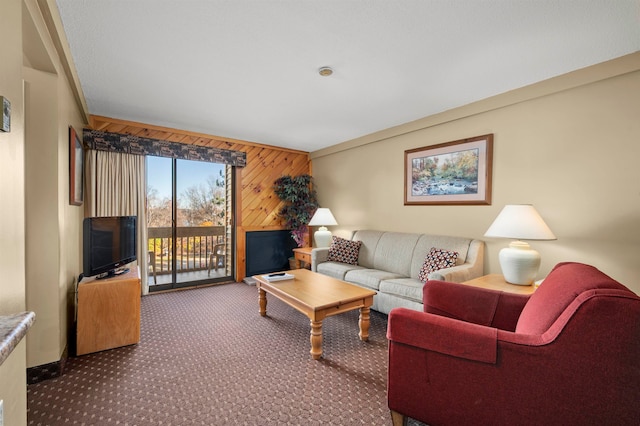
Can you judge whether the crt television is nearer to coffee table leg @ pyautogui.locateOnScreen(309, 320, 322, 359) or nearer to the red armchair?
coffee table leg @ pyautogui.locateOnScreen(309, 320, 322, 359)

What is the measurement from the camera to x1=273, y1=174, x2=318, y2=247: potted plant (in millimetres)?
5250

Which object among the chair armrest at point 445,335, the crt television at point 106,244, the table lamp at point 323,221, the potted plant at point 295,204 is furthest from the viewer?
the potted plant at point 295,204

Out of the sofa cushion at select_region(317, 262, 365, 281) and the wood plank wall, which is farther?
the wood plank wall

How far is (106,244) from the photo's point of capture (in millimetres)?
2773

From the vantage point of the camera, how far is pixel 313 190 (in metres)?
5.68

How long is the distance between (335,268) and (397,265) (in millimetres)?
809

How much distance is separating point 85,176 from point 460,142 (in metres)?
4.59

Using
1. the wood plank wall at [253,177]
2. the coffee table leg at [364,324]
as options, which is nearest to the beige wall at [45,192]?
the wood plank wall at [253,177]

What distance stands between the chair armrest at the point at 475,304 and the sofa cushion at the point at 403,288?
2.61 ft

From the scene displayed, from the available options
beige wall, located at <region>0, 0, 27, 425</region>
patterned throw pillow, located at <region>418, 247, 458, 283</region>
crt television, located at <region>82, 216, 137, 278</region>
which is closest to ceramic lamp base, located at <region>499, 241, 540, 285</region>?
patterned throw pillow, located at <region>418, 247, 458, 283</region>

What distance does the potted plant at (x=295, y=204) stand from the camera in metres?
5.25

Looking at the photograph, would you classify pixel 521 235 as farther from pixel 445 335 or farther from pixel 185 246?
pixel 185 246

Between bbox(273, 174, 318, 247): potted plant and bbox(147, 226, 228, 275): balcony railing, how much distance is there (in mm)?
1165

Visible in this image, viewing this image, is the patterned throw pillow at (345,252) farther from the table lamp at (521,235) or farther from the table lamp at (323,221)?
the table lamp at (521,235)
